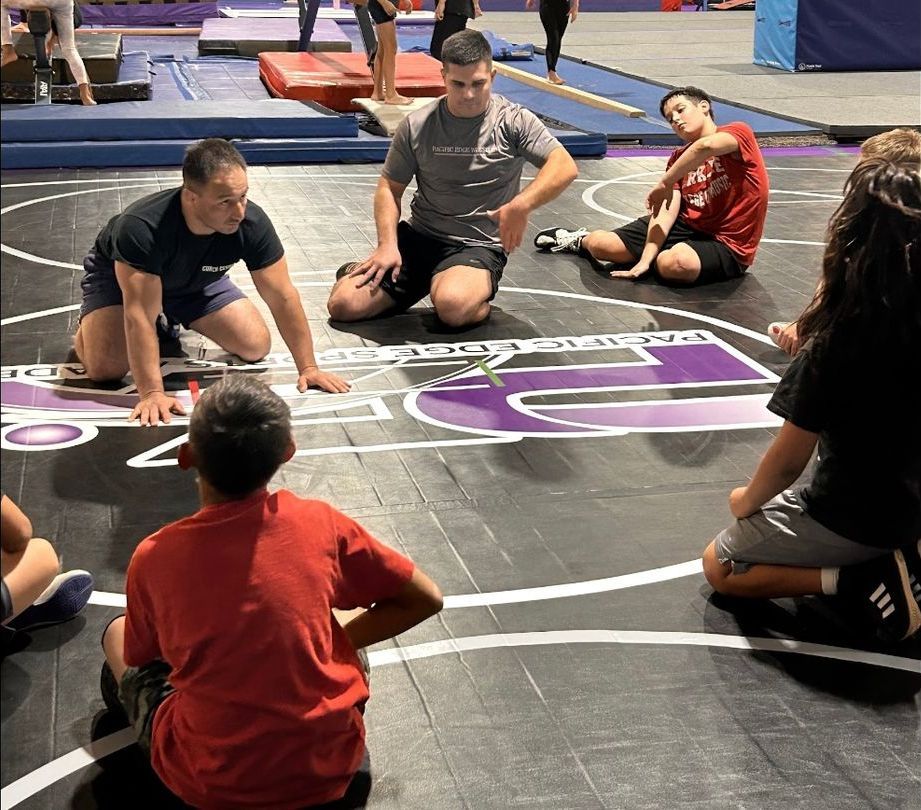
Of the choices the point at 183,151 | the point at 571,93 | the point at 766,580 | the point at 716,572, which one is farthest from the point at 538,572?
the point at 571,93

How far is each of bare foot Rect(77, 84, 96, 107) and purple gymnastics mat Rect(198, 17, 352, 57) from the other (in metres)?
4.03

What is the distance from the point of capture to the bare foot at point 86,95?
9.37 meters

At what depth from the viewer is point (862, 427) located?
294 cm

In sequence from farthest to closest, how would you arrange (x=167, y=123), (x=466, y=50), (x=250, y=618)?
(x=167, y=123) < (x=466, y=50) < (x=250, y=618)

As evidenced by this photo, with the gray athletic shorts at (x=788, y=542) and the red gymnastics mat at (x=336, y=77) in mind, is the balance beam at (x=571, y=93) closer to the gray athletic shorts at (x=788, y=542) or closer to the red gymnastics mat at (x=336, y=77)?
the red gymnastics mat at (x=336, y=77)

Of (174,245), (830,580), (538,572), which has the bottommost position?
(538,572)

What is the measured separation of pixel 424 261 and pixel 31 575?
3.15m

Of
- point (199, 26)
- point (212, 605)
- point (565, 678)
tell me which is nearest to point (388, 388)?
point (565, 678)

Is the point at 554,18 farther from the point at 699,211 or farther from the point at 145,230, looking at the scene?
the point at 145,230

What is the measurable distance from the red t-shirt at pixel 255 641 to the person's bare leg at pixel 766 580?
3.96 ft

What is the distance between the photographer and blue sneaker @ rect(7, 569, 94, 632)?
3.01 metres

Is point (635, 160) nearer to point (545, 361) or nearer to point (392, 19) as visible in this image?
point (392, 19)

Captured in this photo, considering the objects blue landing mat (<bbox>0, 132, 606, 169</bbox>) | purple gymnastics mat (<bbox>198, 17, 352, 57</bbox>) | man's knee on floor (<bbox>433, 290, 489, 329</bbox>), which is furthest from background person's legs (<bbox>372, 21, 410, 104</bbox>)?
man's knee on floor (<bbox>433, 290, 489, 329</bbox>)

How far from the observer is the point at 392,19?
31.1 ft
